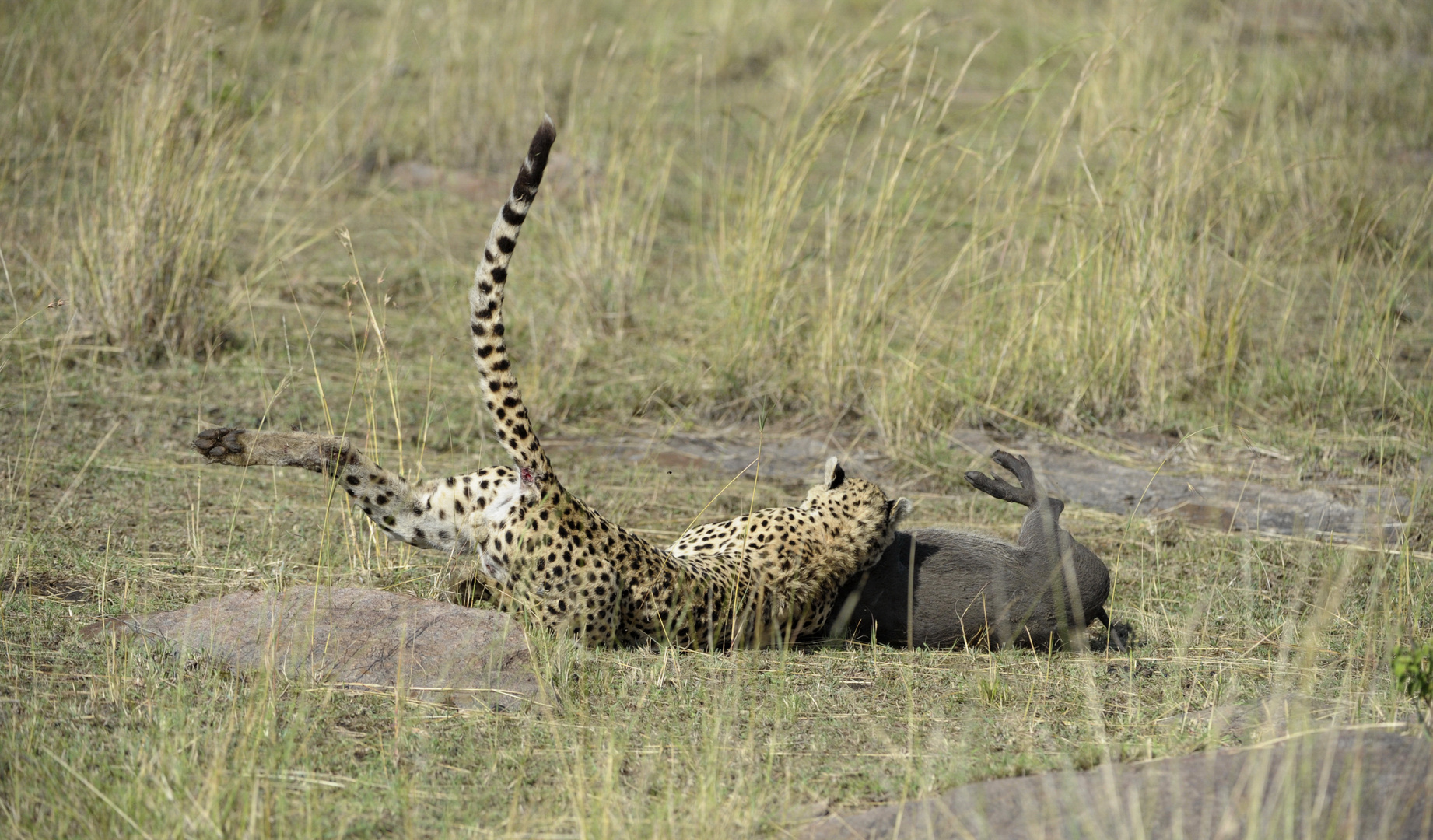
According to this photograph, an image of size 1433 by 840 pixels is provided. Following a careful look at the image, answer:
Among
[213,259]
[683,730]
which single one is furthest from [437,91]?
[683,730]

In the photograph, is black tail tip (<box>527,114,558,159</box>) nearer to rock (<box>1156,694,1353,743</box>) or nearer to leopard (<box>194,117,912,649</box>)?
leopard (<box>194,117,912,649</box>)

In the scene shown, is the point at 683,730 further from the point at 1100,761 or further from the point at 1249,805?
the point at 1249,805

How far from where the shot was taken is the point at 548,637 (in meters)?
3.99

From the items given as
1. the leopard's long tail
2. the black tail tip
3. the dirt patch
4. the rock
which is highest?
the black tail tip

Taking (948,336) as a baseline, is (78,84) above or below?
above

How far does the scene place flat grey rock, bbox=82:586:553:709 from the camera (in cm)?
365

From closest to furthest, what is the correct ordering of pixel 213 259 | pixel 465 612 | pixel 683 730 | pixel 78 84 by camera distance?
pixel 683 730 < pixel 465 612 < pixel 213 259 < pixel 78 84

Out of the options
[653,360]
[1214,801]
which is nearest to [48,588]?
[1214,801]

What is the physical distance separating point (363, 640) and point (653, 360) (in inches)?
141

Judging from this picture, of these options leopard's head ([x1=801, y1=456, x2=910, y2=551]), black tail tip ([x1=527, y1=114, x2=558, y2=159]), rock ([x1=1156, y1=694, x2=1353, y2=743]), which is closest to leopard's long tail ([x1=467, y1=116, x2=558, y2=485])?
black tail tip ([x1=527, y1=114, x2=558, y2=159])

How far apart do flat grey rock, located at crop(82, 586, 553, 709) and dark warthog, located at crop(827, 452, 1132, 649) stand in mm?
1279

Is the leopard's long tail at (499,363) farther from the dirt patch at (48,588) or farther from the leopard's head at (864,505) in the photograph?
the dirt patch at (48,588)

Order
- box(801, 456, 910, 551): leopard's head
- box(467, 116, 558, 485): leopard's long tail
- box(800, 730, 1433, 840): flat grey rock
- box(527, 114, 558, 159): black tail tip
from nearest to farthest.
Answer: box(800, 730, 1433, 840): flat grey rock < box(527, 114, 558, 159): black tail tip < box(467, 116, 558, 485): leopard's long tail < box(801, 456, 910, 551): leopard's head

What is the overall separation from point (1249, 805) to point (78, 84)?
7.96 meters
